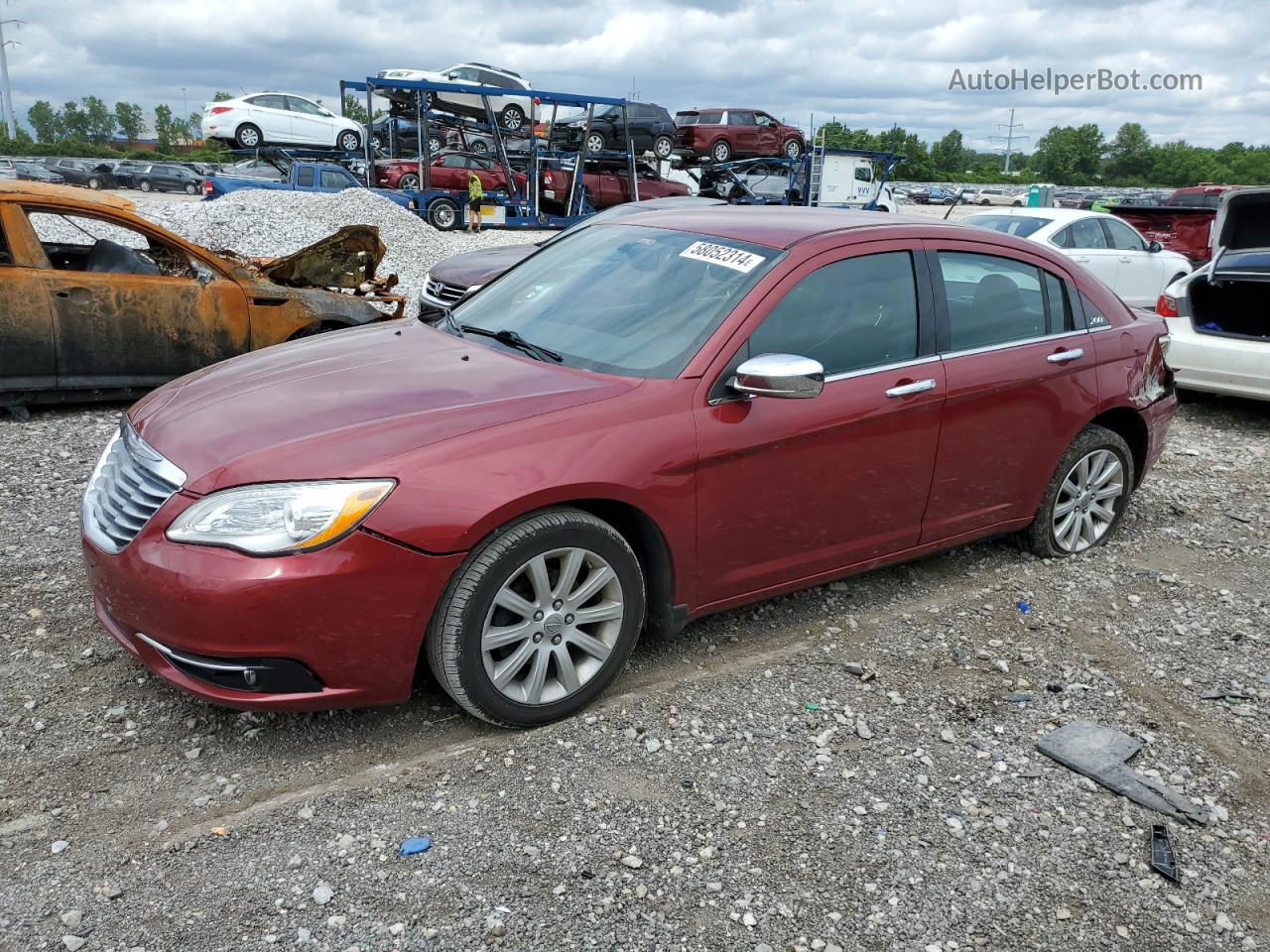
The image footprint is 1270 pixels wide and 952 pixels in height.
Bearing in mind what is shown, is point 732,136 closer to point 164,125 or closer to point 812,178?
Result: point 812,178

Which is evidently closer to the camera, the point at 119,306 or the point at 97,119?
the point at 119,306

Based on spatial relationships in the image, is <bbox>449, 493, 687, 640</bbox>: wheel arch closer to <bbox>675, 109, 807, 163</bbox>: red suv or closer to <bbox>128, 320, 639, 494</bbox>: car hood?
<bbox>128, 320, 639, 494</bbox>: car hood

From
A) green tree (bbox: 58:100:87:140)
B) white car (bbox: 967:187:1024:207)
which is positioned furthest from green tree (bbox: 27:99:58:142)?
white car (bbox: 967:187:1024:207)

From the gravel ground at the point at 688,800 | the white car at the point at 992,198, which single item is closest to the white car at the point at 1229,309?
the gravel ground at the point at 688,800

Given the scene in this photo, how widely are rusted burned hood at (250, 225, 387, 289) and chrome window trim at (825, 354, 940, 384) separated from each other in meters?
5.61

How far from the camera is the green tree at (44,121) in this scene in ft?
387

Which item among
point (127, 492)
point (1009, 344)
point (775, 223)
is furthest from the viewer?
point (1009, 344)

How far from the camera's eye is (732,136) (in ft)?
94.5

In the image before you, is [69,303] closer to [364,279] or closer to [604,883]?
[364,279]

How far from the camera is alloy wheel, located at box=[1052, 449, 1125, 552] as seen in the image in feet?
16.4

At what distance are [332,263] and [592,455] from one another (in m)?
6.13

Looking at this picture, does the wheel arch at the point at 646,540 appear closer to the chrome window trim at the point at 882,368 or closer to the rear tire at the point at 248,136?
the chrome window trim at the point at 882,368

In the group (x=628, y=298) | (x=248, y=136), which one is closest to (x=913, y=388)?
(x=628, y=298)

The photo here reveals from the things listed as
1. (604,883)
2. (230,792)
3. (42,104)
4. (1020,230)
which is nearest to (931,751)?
(604,883)
